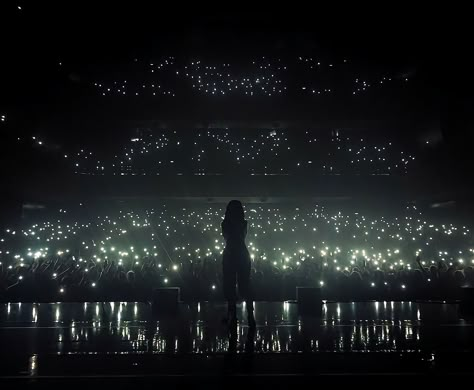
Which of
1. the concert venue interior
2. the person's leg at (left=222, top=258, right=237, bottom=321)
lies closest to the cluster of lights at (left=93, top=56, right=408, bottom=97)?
the concert venue interior

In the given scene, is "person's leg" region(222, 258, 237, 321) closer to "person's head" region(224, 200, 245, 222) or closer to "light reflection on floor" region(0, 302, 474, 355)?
"light reflection on floor" region(0, 302, 474, 355)

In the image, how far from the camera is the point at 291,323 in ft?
14.8

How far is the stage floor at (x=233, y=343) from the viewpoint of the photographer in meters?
2.65

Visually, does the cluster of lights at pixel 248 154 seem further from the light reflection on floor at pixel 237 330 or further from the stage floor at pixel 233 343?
the stage floor at pixel 233 343

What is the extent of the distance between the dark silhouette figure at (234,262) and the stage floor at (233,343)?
42cm

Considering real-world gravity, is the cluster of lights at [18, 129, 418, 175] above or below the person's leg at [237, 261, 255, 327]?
above

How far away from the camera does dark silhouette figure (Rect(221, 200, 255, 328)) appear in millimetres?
4090

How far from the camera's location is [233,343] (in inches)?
134

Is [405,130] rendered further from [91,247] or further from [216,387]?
[91,247]

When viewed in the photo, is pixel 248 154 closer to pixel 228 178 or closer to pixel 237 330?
pixel 228 178

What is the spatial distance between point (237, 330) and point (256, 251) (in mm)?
9983

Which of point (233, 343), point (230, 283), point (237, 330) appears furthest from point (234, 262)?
point (233, 343)

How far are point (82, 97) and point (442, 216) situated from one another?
15768 millimetres

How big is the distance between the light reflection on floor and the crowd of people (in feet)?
5.59
